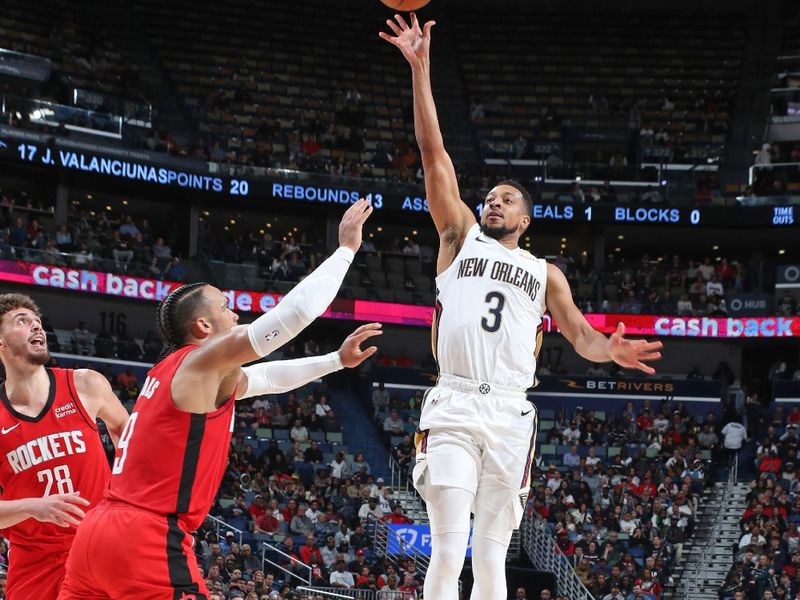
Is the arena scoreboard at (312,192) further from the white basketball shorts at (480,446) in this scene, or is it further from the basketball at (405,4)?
the white basketball shorts at (480,446)

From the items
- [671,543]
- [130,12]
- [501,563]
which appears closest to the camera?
[501,563]

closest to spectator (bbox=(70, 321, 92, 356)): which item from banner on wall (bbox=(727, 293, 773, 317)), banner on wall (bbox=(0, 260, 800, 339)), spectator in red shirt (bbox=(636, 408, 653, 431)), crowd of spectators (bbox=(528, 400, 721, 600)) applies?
banner on wall (bbox=(0, 260, 800, 339))

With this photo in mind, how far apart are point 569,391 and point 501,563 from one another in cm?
2590

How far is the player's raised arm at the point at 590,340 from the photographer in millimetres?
6480

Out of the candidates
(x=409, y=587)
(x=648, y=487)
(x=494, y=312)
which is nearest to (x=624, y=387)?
(x=648, y=487)

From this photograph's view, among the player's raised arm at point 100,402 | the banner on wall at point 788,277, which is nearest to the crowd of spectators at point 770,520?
the banner on wall at point 788,277

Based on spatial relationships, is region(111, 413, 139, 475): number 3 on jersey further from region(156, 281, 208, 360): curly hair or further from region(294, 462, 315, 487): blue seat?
region(294, 462, 315, 487): blue seat

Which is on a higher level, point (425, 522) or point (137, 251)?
point (137, 251)

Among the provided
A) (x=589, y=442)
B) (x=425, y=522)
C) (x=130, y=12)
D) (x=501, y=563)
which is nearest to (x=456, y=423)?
(x=501, y=563)

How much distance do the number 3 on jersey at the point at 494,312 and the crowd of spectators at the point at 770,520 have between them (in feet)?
51.7

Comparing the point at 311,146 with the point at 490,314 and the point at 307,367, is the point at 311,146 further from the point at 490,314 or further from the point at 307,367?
the point at 307,367

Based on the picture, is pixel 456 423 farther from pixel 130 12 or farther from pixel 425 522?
pixel 130 12

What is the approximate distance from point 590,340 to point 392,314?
26.0 meters

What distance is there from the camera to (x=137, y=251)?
31.1 meters
